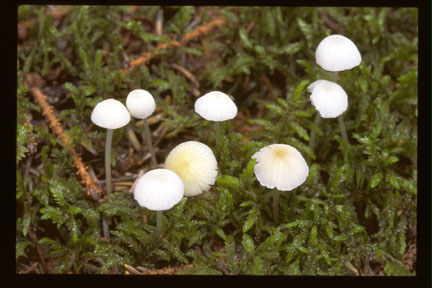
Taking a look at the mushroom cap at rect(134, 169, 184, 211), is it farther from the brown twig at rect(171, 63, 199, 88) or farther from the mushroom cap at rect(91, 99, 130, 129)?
the brown twig at rect(171, 63, 199, 88)

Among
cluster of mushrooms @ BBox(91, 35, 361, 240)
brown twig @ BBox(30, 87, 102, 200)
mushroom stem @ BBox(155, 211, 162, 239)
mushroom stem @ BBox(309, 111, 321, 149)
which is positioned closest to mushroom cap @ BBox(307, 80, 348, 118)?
cluster of mushrooms @ BBox(91, 35, 361, 240)

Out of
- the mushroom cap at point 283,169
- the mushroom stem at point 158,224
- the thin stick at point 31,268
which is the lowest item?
the thin stick at point 31,268

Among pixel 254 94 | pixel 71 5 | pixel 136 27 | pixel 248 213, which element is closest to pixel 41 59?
pixel 71 5

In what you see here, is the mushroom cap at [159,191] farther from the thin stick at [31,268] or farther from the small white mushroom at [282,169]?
the thin stick at [31,268]

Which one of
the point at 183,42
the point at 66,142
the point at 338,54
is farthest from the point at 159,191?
the point at 183,42

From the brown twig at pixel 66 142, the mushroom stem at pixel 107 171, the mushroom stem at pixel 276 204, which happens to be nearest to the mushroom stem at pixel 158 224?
the mushroom stem at pixel 107 171

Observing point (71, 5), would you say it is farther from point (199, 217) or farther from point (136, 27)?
point (199, 217)
